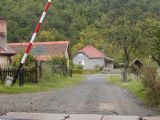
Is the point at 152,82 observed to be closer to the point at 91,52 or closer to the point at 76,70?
the point at 76,70

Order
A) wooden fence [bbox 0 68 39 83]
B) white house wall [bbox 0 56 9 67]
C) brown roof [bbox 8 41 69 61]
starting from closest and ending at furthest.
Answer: wooden fence [bbox 0 68 39 83] < white house wall [bbox 0 56 9 67] < brown roof [bbox 8 41 69 61]

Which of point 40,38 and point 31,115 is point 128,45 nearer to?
point 31,115

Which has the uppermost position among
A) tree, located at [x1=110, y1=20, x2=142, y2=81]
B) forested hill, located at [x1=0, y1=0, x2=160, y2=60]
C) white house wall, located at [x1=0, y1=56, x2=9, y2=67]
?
forested hill, located at [x1=0, y1=0, x2=160, y2=60]

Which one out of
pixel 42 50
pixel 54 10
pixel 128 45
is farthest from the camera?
pixel 54 10

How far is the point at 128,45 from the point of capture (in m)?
44.1

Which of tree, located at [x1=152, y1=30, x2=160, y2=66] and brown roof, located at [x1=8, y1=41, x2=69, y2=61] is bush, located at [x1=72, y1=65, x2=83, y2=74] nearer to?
brown roof, located at [x1=8, y1=41, x2=69, y2=61]

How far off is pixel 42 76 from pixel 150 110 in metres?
18.4

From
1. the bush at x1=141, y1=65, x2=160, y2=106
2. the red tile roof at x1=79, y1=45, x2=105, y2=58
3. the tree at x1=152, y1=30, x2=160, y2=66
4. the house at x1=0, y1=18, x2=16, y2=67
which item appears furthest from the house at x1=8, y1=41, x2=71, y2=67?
the bush at x1=141, y1=65, x2=160, y2=106

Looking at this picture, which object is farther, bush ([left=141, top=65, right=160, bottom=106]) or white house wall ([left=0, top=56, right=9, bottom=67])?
white house wall ([left=0, top=56, right=9, bottom=67])

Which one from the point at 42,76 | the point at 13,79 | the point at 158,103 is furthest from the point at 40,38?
the point at 158,103

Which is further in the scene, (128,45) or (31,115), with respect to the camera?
(128,45)

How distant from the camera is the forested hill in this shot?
2635 inches

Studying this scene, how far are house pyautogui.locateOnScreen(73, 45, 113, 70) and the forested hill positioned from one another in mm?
4116

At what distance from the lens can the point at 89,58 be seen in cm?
10019
